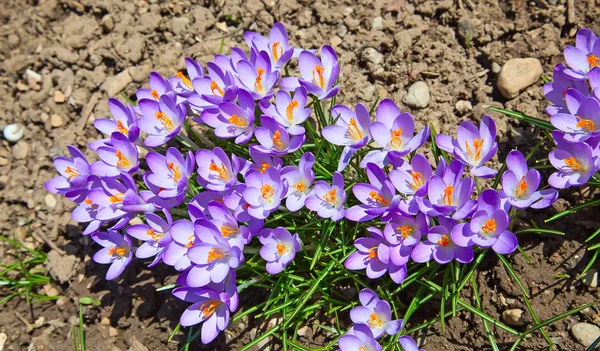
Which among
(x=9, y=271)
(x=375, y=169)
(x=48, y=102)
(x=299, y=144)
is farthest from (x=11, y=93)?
(x=375, y=169)

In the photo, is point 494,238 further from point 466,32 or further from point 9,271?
point 9,271

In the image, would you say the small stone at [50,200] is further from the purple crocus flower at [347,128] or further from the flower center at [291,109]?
the purple crocus flower at [347,128]

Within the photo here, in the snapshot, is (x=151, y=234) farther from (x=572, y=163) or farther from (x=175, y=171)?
(x=572, y=163)

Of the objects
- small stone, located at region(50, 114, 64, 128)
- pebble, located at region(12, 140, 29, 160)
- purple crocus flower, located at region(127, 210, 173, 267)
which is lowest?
pebble, located at region(12, 140, 29, 160)

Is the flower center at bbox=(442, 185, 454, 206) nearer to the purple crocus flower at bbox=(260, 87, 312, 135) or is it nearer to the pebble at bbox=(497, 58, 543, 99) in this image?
the purple crocus flower at bbox=(260, 87, 312, 135)

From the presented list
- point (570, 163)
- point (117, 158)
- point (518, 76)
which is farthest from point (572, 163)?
point (117, 158)

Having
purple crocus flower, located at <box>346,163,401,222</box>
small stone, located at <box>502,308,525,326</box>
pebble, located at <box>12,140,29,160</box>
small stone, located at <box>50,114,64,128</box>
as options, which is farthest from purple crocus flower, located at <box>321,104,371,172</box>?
pebble, located at <box>12,140,29,160</box>
